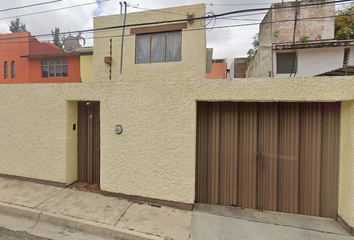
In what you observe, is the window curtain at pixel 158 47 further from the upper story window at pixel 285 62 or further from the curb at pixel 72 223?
the upper story window at pixel 285 62

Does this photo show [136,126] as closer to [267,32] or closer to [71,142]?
[71,142]

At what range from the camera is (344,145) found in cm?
277

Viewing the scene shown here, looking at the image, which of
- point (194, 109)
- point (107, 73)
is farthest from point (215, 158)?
point (107, 73)

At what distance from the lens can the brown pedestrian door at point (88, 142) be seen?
409 cm

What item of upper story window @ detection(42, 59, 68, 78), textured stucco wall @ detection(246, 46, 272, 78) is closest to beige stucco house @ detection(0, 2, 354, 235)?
textured stucco wall @ detection(246, 46, 272, 78)

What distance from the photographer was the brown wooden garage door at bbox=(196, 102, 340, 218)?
118 inches

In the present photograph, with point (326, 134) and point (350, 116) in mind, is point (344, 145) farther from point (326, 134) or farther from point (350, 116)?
point (350, 116)

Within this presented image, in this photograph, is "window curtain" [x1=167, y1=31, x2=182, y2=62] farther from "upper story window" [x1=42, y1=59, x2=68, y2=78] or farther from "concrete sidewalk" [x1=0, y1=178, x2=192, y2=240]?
"upper story window" [x1=42, y1=59, x2=68, y2=78]

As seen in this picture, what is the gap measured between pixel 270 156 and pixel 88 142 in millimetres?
4239

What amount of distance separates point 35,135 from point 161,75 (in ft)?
15.2

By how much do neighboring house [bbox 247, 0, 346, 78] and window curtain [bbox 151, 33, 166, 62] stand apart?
526 cm

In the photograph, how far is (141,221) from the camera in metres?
2.86

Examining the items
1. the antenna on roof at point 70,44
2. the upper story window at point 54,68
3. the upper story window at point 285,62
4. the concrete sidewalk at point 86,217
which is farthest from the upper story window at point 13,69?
the upper story window at point 285,62

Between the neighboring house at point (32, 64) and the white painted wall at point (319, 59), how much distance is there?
14.8 metres
